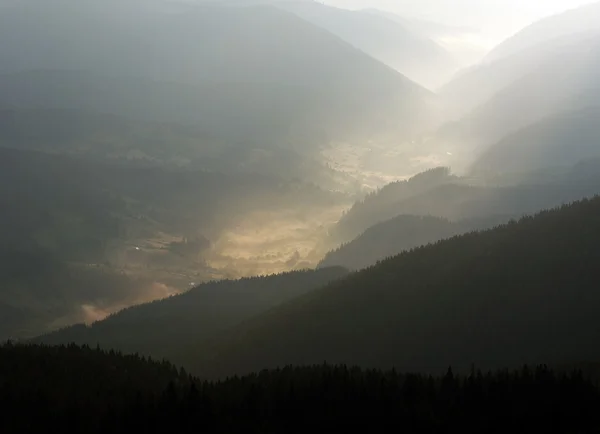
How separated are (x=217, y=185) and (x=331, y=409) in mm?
174922

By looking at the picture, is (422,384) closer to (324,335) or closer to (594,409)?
(594,409)

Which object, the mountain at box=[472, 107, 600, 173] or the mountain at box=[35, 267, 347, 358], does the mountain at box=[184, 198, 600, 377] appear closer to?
the mountain at box=[35, 267, 347, 358]

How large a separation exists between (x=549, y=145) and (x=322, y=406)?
148862 millimetres

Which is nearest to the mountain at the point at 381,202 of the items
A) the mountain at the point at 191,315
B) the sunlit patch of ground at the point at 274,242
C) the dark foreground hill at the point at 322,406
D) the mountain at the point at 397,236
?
the sunlit patch of ground at the point at 274,242

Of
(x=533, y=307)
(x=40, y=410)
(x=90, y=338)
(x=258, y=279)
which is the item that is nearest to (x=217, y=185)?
(x=258, y=279)

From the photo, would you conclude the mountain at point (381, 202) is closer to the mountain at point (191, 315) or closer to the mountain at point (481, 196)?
the mountain at point (481, 196)

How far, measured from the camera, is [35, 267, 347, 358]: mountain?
71125 millimetres

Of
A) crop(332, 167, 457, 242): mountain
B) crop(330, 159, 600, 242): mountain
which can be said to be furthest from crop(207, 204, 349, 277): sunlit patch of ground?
crop(330, 159, 600, 242): mountain

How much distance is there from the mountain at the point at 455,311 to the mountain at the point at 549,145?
315 feet

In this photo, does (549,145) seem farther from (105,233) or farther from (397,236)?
(105,233)

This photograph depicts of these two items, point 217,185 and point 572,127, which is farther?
point 217,185

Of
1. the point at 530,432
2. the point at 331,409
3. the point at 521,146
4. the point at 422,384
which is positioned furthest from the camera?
the point at 521,146

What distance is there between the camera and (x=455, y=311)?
5072cm

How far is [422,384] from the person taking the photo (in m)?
26.1
